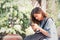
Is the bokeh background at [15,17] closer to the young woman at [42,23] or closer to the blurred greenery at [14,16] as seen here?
the blurred greenery at [14,16]

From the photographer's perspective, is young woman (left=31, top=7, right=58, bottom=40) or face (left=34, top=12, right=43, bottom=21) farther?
face (left=34, top=12, right=43, bottom=21)

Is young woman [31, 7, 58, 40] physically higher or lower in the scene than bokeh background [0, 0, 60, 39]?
higher

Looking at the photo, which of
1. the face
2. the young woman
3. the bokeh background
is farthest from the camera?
the bokeh background

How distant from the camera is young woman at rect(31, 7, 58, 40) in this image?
9.82 feet

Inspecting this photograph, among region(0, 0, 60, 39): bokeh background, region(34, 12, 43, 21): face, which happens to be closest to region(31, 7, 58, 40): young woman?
region(34, 12, 43, 21): face

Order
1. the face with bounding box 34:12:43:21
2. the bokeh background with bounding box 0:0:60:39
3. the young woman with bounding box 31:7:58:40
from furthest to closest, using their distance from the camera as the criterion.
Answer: the bokeh background with bounding box 0:0:60:39, the face with bounding box 34:12:43:21, the young woman with bounding box 31:7:58:40

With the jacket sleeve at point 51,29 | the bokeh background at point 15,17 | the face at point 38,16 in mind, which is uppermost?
the face at point 38,16

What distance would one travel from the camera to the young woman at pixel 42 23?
299 cm

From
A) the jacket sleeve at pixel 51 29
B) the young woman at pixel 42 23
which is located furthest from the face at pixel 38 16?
the jacket sleeve at pixel 51 29

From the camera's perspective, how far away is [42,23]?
3.13m

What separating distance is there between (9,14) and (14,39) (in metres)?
1.44

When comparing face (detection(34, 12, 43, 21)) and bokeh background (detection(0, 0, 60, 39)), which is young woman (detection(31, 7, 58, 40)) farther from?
bokeh background (detection(0, 0, 60, 39))

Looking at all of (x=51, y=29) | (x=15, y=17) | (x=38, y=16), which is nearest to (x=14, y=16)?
(x=15, y=17)

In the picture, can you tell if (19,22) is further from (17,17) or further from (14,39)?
(14,39)
